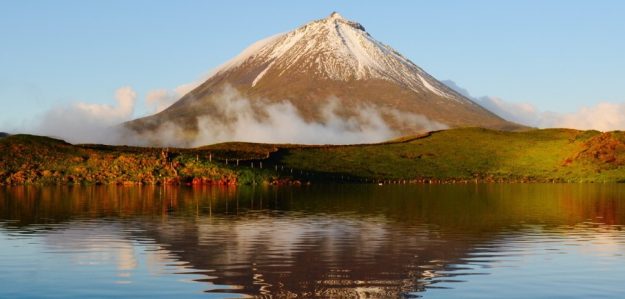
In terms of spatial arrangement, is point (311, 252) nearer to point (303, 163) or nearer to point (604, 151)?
point (303, 163)

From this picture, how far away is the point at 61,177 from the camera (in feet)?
491

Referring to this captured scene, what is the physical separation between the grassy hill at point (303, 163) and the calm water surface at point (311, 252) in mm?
71284

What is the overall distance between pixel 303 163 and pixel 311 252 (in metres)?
129

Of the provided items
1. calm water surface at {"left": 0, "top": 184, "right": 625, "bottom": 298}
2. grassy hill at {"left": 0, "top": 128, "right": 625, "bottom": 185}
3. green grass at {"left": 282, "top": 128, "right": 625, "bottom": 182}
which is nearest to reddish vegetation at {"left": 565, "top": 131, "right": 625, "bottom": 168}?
grassy hill at {"left": 0, "top": 128, "right": 625, "bottom": 185}

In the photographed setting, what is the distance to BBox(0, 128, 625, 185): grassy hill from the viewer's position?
150 metres

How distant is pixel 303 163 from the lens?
173 m

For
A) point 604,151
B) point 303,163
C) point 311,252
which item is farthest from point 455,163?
point 311,252

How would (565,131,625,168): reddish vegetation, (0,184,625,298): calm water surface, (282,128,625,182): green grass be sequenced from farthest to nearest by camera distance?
1. (565,131,625,168): reddish vegetation
2. (282,128,625,182): green grass
3. (0,184,625,298): calm water surface

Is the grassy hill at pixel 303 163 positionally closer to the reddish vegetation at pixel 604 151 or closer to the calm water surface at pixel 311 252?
the reddish vegetation at pixel 604 151

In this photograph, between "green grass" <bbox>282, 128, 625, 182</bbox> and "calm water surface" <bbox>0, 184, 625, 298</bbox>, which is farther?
"green grass" <bbox>282, 128, 625, 182</bbox>

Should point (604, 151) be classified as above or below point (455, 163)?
above

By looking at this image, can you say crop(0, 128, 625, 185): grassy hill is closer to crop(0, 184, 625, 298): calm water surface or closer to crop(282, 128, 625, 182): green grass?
crop(282, 128, 625, 182): green grass

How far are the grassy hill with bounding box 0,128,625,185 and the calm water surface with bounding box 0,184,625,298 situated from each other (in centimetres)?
7128

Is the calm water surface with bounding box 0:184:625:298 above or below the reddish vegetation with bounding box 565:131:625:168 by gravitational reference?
below
